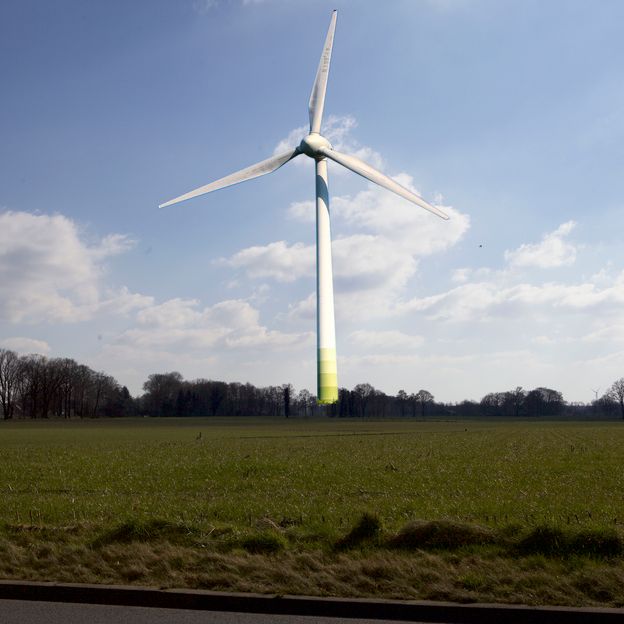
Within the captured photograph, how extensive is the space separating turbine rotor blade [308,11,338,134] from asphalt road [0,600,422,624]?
48.1 metres

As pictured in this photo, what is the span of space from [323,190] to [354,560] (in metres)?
43.7

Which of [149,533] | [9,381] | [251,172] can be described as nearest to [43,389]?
[9,381]

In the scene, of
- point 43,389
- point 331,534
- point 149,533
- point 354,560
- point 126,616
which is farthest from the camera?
point 43,389

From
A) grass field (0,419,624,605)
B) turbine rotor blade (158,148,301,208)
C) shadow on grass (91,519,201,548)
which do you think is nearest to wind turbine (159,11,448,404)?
turbine rotor blade (158,148,301,208)

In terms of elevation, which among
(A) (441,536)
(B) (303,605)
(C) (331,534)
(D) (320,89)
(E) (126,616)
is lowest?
(E) (126,616)

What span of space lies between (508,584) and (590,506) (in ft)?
24.5

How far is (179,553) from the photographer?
9969mm

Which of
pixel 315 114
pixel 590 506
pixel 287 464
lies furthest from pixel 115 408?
pixel 590 506

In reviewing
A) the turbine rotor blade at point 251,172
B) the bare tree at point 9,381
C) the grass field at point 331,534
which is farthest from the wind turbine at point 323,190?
the bare tree at point 9,381

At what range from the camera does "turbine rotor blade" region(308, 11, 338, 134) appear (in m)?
53.2

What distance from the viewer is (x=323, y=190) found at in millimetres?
51656

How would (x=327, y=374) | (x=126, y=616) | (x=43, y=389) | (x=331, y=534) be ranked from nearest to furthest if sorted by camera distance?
(x=126, y=616) < (x=331, y=534) < (x=327, y=374) < (x=43, y=389)

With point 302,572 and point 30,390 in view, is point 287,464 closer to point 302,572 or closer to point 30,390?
point 302,572

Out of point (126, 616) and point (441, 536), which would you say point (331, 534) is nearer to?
point (441, 536)
